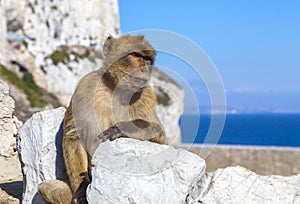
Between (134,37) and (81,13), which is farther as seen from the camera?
(81,13)

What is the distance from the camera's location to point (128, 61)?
3.43 meters

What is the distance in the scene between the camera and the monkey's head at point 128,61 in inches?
133

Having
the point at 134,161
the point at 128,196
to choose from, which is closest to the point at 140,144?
the point at 134,161

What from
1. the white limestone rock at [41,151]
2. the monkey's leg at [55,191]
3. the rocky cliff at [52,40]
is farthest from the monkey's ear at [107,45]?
the rocky cliff at [52,40]

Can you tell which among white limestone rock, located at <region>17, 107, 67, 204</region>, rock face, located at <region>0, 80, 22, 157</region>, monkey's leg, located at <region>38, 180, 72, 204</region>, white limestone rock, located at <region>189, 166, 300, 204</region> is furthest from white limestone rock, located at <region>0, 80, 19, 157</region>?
white limestone rock, located at <region>189, 166, 300, 204</region>

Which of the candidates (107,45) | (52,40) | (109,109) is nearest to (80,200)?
(109,109)

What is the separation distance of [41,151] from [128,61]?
96 cm

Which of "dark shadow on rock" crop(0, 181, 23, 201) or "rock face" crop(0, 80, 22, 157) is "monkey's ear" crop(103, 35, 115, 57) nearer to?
"dark shadow on rock" crop(0, 181, 23, 201)

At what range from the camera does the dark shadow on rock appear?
435cm

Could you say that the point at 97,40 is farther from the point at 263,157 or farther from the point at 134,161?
the point at 134,161

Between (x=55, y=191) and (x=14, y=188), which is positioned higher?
(x=55, y=191)

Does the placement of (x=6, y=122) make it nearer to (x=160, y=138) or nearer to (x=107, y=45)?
(x=107, y=45)

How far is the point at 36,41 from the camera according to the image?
36.9 m

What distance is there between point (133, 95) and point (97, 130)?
1.10ft
